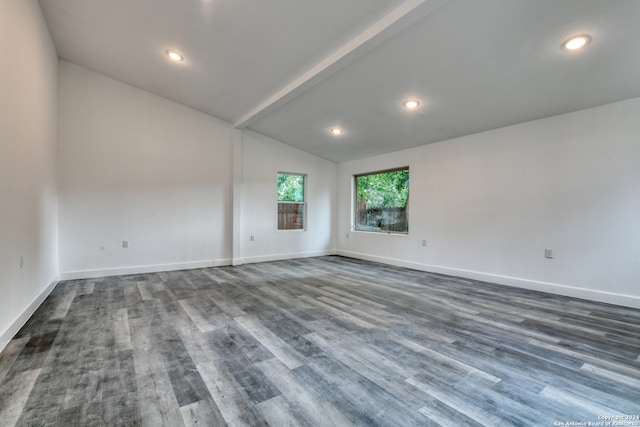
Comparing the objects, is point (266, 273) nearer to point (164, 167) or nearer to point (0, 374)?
point (164, 167)

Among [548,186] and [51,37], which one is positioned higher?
[51,37]

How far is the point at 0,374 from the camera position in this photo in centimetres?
182

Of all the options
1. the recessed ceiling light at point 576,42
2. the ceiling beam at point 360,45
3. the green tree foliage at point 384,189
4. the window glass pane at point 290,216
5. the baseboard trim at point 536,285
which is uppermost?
the ceiling beam at point 360,45

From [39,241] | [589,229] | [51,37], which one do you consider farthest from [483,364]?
[51,37]

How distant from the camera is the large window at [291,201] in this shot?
6469 mm

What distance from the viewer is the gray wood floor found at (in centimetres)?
150

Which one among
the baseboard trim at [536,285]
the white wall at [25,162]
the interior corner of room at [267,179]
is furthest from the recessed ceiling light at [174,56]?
the baseboard trim at [536,285]

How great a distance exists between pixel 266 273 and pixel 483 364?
11.9 ft

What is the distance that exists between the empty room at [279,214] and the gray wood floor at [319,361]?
22 millimetres

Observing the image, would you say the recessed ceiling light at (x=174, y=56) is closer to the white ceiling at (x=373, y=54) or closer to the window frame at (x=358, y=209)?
the white ceiling at (x=373, y=54)

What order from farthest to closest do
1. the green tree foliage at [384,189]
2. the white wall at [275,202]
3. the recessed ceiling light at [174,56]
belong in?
the white wall at [275,202] → the green tree foliage at [384,189] → the recessed ceiling light at [174,56]

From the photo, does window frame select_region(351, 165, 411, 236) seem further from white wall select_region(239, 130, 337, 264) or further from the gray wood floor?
the gray wood floor

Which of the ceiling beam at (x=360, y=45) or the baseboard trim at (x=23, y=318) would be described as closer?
the baseboard trim at (x=23, y=318)

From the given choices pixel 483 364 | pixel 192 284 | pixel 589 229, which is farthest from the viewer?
pixel 192 284
